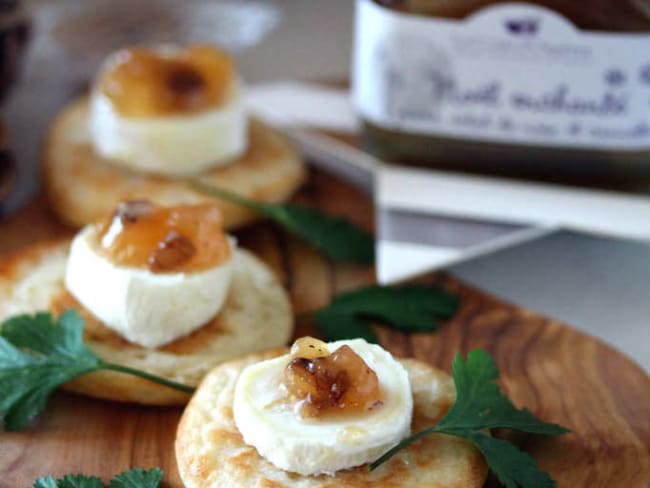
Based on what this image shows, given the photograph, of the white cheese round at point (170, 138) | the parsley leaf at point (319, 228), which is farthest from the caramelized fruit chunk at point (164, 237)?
the white cheese round at point (170, 138)

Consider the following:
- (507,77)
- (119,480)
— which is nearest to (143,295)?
(119,480)

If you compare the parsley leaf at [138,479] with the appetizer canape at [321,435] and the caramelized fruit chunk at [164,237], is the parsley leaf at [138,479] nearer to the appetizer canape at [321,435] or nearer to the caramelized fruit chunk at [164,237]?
the appetizer canape at [321,435]

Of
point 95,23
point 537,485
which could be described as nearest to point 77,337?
point 537,485

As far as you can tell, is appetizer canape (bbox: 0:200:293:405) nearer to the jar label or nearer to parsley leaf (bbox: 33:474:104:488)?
parsley leaf (bbox: 33:474:104:488)

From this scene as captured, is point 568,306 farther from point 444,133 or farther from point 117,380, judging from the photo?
point 117,380

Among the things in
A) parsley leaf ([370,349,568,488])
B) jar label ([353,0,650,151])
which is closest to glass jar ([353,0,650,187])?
jar label ([353,0,650,151])

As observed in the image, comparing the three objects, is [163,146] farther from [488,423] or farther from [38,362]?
[488,423]

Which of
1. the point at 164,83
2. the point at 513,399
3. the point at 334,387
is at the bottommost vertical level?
→ the point at 513,399
